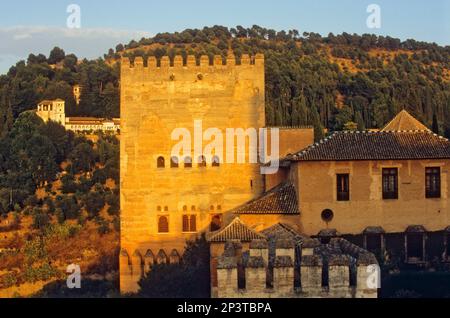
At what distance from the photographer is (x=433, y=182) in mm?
30047

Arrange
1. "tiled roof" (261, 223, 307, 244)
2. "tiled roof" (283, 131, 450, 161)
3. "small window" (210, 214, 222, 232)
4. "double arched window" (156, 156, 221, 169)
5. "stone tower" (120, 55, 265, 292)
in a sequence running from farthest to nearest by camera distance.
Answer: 1. "double arched window" (156, 156, 221, 169)
2. "stone tower" (120, 55, 265, 292)
3. "small window" (210, 214, 222, 232)
4. "tiled roof" (283, 131, 450, 161)
5. "tiled roof" (261, 223, 307, 244)

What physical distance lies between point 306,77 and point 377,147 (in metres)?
45.0

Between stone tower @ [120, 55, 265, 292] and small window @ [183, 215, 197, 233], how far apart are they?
35 millimetres

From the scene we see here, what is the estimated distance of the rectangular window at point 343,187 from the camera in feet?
97.1

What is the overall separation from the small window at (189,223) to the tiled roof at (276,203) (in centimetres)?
278

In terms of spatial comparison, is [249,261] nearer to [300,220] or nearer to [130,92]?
[300,220]

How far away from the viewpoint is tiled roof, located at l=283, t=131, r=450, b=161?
29547mm

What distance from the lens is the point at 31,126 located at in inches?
2608

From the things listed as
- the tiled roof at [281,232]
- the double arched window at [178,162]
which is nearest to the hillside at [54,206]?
the double arched window at [178,162]

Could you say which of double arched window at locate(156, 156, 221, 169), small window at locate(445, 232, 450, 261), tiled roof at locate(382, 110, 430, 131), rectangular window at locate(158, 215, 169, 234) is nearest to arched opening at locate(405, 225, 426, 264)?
small window at locate(445, 232, 450, 261)

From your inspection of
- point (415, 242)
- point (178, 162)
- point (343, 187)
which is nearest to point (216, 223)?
point (178, 162)

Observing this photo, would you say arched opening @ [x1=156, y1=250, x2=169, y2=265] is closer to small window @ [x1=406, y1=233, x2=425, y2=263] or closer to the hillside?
the hillside

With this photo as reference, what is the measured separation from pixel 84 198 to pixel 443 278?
32382 millimetres

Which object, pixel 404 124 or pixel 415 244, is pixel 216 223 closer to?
pixel 415 244
